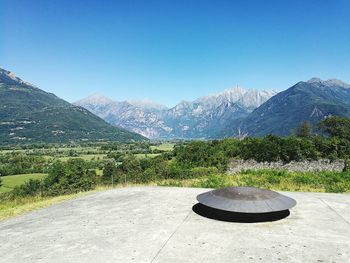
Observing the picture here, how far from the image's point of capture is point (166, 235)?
31.7ft

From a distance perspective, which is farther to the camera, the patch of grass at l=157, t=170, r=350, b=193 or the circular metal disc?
the patch of grass at l=157, t=170, r=350, b=193

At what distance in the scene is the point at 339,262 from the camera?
7.64m

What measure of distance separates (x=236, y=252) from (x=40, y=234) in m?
6.07

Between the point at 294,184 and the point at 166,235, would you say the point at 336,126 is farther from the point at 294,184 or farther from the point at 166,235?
the point at 166,235

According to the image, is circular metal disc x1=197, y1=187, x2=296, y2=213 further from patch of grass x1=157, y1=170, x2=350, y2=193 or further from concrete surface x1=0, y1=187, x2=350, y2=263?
patch of grass x1=157, y1=170, x2=350, y2=193

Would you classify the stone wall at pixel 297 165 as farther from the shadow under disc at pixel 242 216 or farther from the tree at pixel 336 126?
the tree at pixel 336 126

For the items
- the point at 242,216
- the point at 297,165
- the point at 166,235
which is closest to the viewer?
the point at 166,235

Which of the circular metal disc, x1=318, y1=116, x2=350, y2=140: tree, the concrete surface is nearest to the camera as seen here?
the concrete surface

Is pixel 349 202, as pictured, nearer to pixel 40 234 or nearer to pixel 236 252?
pixel 236 252

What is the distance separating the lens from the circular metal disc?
11016 mm

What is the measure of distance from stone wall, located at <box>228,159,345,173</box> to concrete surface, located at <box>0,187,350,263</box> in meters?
33.9

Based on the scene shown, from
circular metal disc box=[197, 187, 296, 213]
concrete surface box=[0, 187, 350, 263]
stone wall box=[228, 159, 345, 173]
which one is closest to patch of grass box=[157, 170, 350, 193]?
concrete surface box=[0, 187, 350, 263]

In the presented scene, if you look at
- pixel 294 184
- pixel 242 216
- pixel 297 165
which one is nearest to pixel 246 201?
pixel 242 216

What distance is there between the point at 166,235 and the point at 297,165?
41.5 m
